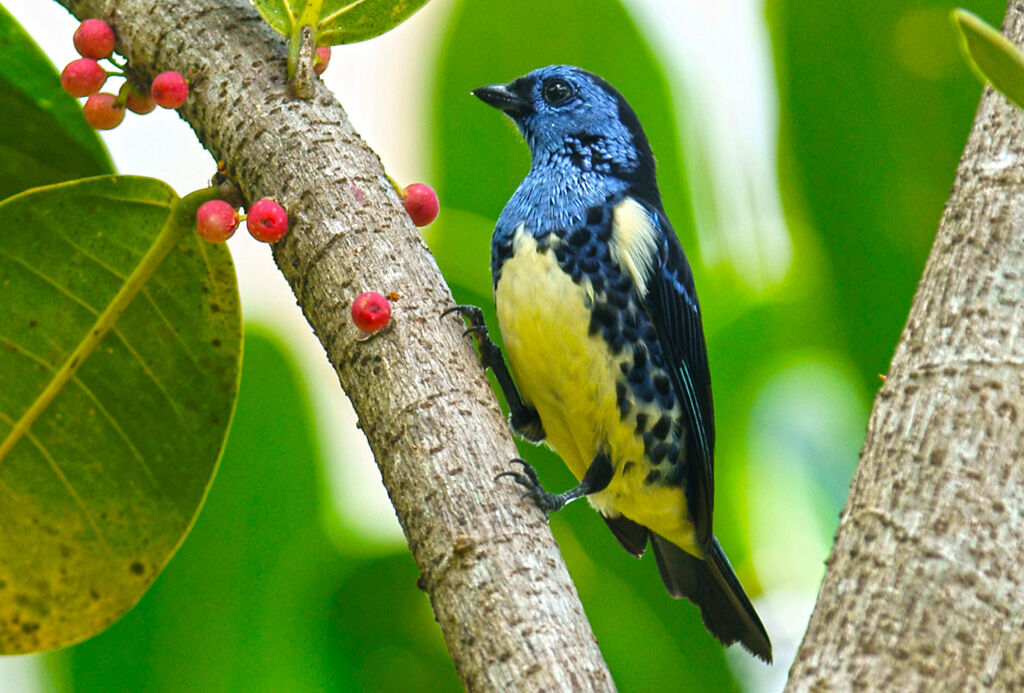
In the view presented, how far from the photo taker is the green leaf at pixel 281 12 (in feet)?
6.33

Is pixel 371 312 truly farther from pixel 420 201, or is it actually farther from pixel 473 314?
pixel 473 314

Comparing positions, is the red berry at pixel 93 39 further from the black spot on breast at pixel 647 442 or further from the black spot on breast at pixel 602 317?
the black spot on breast at pixel 647 442

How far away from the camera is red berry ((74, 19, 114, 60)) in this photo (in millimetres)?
2061

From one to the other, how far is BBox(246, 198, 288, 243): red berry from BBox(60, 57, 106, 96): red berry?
46 cm

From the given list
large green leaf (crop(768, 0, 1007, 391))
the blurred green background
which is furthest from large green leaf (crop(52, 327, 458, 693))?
large green leaf (crop(768, 0, 1007, 391))

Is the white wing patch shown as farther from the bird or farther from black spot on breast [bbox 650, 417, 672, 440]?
black spot on breast [bbox 650, 417, 672, 440]

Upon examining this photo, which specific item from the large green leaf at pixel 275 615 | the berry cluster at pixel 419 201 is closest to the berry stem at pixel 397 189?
the berry cluster at pixel 419 201

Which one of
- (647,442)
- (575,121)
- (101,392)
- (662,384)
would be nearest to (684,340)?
(662,384)

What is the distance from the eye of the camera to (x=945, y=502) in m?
1.35

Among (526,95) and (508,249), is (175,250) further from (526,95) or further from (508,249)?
(526,95)

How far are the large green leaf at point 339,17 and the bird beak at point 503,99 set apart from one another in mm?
968

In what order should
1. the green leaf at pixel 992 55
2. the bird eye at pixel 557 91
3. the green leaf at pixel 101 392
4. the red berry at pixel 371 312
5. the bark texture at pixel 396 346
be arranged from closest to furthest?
the green leaf at pixel 992 55 < the bark texture at pixel 396 346 < the red berry at pixel 371 312 < the green leaf at pixel 101 392 < the bird eye at pixel 557 91

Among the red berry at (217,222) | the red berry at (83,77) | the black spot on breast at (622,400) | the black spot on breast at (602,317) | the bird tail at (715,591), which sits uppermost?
the red berry at (83,77)

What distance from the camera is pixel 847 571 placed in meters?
1.35
